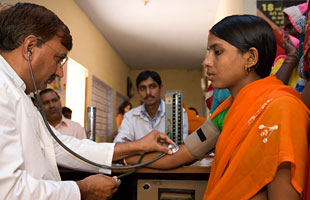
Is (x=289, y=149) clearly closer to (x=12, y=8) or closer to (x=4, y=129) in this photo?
(x=4, y=129)

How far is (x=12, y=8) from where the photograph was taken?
1.08m

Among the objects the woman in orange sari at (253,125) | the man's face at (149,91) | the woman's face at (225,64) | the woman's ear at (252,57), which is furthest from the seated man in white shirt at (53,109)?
the woman's ear at (252,57)

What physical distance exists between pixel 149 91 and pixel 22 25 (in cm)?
199

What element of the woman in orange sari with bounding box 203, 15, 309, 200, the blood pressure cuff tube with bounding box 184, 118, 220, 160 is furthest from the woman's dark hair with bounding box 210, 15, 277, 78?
the blood pressure cuff tube with bounding box 184, 118, 220, 160

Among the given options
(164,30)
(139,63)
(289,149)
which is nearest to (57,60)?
(289,149)

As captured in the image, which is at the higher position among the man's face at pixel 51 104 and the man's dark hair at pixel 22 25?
the man's dark hair at pixel 22 25

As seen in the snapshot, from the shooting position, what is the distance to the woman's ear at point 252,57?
113 centimetres

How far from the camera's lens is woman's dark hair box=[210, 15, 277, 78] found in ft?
3.71

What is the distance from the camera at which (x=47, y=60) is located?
1110mm

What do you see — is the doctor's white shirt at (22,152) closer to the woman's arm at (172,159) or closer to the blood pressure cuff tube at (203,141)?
the woman's arm at (172,159)

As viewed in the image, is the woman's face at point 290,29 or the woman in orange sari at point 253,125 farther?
the woman's face at point 290,29

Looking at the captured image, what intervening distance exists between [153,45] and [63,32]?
20.3ft

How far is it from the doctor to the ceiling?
13.3ft

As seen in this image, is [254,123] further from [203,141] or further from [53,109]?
[53,109]
